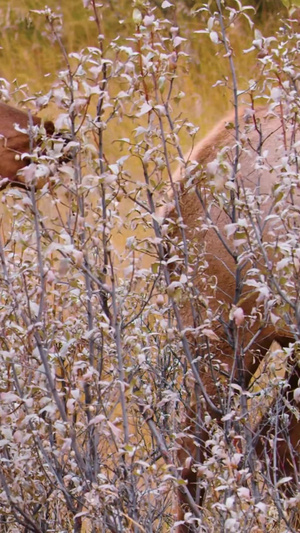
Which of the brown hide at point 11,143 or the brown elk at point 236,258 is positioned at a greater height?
the brown hide at point 11,143

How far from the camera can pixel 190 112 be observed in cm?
551

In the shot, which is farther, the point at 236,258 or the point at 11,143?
the point at 11,143

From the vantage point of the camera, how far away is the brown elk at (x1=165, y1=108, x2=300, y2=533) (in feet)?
5.28

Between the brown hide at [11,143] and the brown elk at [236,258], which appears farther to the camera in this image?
the brown hide at [11,143]

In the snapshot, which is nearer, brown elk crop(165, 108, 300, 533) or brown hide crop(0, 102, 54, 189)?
brown elk crop(165, 108, 300, 533)

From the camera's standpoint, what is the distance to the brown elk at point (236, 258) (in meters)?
A: 1.61

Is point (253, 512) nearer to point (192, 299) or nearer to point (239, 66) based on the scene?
point (192, 299)

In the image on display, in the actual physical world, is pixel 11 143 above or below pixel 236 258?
above

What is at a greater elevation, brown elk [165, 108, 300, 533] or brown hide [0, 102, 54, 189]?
brown hide [0, 102, 54, 189]

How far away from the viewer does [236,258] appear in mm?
1848

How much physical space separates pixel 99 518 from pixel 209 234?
141 centimetres

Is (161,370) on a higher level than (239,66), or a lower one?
lower

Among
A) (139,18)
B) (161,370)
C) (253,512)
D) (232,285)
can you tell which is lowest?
(253,512)

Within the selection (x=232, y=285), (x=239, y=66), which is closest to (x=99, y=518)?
(x=232, y=285)
